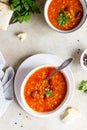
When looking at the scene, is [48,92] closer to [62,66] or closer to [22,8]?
[62,66]

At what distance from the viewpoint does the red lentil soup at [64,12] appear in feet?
8.50

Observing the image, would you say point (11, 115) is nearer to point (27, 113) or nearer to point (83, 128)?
point (27, 113)

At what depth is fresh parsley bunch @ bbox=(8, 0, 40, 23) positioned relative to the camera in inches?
102

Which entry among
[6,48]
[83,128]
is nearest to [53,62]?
[6,48]

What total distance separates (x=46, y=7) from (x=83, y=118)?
2.44ft

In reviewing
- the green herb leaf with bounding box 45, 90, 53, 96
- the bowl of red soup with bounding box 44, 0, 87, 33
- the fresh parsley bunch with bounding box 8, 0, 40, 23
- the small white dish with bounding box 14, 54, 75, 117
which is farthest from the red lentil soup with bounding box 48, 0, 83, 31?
the green herb leaf with bounding box 45, 90, 53, 96

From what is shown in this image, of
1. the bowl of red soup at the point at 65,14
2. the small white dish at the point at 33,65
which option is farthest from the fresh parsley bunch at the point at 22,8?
the small white dish at the point at 33,65

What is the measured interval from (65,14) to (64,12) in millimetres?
13

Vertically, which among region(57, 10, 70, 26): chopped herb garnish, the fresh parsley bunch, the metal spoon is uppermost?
the fresh parsley bunch

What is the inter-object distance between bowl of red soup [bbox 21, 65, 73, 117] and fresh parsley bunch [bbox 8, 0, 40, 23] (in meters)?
0.31

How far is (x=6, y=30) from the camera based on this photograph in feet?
→ 8.89

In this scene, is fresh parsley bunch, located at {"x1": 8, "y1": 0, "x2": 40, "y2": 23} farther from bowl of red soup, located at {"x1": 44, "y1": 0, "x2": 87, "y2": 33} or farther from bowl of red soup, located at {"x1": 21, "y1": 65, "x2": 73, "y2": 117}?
bowl of red soup, located at {"x1": 21, "y1": 65, "x2": 73, "y2": 117}

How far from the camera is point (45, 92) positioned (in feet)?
8.54

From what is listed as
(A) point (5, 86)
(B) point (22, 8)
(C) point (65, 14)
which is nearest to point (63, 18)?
(C) point (65, 14)
